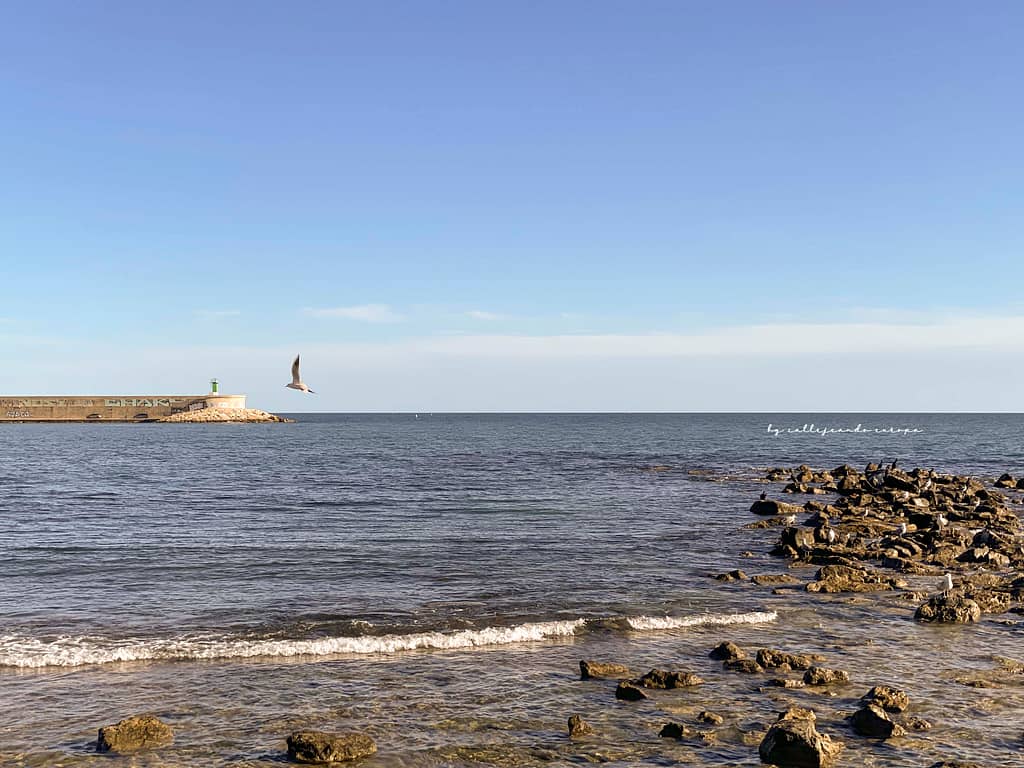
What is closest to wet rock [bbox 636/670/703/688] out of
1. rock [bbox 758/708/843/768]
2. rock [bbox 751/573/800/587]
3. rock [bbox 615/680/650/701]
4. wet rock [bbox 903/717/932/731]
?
rock [bbox 615/680/650/701]

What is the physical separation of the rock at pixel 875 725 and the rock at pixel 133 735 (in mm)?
10036

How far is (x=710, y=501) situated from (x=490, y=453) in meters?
50.3

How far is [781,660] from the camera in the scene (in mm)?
15203

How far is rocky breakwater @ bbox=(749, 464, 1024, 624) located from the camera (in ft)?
69.2

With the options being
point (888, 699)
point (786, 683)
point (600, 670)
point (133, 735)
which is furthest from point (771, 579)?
point (133, 735)

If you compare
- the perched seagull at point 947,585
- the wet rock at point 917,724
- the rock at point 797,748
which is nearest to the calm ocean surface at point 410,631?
the wet rock at point 917,724

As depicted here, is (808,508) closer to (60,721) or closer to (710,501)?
(710,501)

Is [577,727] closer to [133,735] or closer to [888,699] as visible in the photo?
[888,699]

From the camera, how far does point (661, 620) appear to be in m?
19.1

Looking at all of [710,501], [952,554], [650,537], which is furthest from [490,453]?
[952,554]

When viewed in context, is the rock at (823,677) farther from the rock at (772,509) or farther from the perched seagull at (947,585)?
the rock at (772,509)

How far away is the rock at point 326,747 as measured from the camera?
11.2m

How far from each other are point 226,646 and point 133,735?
504 centimetres

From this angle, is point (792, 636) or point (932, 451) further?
point (932, 451)
